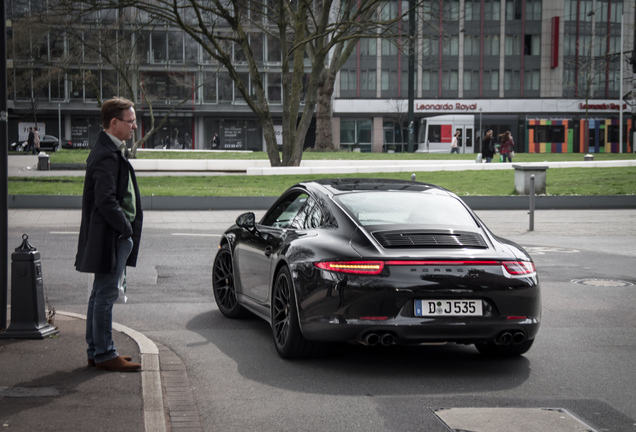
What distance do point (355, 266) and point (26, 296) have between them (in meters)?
2.53

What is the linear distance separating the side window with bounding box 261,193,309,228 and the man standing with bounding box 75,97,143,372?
5.12ft

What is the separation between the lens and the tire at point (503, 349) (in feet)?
22.0

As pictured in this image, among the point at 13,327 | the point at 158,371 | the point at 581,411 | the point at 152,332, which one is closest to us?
the point at 581,411

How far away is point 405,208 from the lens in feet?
22.2

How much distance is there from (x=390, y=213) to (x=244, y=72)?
7294 centimetres

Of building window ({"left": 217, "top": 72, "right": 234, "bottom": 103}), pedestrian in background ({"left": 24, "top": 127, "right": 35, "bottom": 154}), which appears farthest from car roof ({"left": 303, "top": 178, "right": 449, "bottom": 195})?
building window ({"left": 217, "top": 72, "right": 234, "bottom": 103})

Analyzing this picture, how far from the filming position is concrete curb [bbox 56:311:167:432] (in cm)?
475

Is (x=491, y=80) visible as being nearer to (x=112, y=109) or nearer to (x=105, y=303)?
(x=112, y=109)

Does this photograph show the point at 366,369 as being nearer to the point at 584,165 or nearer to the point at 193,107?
the point at 584,165

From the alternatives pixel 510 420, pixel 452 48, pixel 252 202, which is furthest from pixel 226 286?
pixel 452 48

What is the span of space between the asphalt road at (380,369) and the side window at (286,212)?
954mm

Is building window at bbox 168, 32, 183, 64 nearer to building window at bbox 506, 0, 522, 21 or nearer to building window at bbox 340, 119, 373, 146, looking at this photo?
building window at bbox 340, 119, 373, 146

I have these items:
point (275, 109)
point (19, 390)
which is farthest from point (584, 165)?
point (275, 109)

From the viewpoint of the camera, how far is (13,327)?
6832mm
